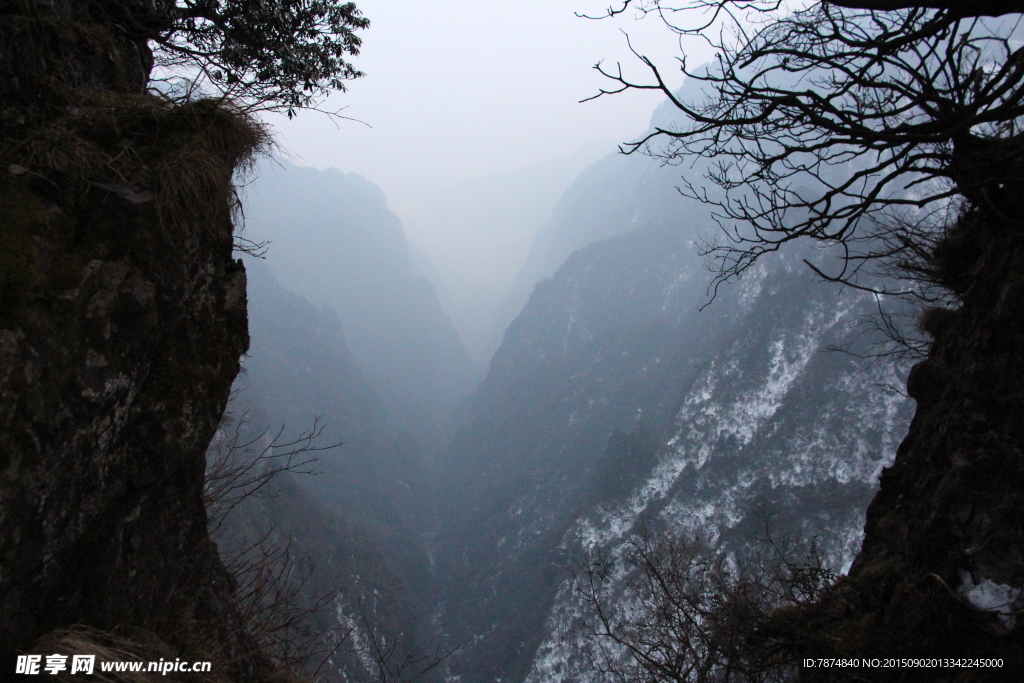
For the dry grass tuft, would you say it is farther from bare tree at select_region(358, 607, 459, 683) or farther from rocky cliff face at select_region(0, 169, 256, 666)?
bare tree at select_region(358, 607, 459, 683)

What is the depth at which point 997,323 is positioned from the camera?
4.11m

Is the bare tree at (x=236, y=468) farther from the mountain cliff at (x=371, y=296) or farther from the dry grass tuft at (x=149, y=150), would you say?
the mountain cliff at (x=371, y=296)

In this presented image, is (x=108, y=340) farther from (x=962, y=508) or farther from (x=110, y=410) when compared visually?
(x=962, y=508)

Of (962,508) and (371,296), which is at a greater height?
(371,296)

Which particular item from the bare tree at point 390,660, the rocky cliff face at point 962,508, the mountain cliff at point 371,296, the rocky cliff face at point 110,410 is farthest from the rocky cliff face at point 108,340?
the mountain cliff at point 371,296

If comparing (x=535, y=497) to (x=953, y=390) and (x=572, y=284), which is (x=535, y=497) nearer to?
(x=572, y=284)

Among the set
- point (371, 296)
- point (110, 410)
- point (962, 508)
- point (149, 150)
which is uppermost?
point (371, 296)

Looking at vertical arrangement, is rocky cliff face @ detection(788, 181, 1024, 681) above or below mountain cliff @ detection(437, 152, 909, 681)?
below

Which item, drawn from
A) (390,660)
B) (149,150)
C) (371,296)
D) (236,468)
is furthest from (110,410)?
(371,296)

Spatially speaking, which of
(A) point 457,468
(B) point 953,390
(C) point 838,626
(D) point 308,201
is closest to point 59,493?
(C) point 838,626

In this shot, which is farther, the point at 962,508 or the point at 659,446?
the point at 659,446

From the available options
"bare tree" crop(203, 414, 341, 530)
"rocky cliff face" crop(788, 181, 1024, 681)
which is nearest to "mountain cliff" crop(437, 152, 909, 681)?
"rocky cliff face" crop(788, 181, 1024, 681)

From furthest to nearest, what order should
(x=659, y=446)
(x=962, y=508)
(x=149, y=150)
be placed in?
1. (x=659, y=446)
2. (x=962, y=508)
3. (x=149, y=150)

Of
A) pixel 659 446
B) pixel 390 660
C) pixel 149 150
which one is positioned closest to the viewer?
pixel 149 150
